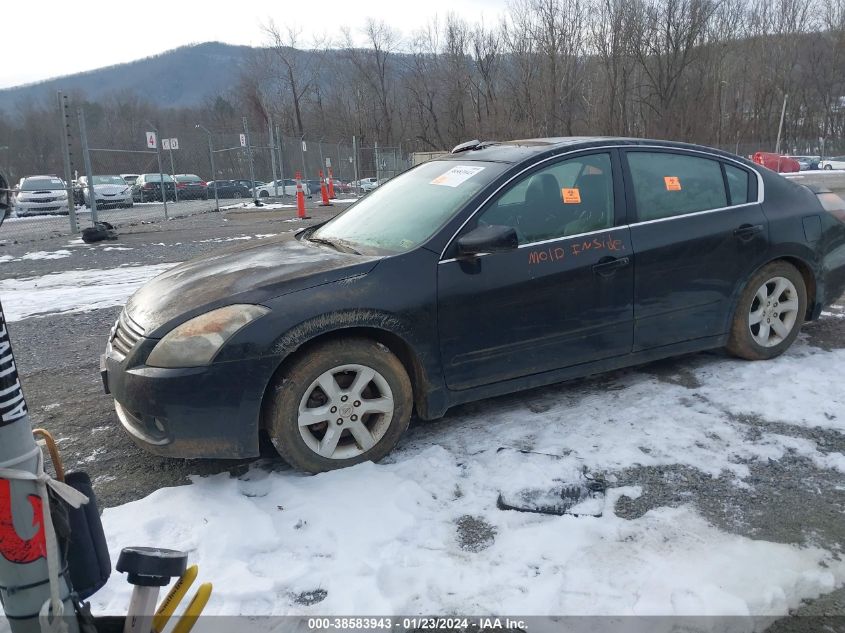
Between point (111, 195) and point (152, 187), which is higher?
point (152, 187)

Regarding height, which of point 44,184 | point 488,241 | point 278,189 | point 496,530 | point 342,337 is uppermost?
point 44,184

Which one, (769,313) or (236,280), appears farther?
(769,313)

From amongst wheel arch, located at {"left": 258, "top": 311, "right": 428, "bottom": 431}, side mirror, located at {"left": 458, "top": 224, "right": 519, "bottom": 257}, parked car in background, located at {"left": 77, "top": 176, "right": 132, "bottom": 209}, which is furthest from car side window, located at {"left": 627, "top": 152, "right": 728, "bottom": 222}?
parked car in background, located at {"left": 77, "top": 176, "right": 132, "bottom": 209}

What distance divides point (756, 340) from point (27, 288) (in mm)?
8335

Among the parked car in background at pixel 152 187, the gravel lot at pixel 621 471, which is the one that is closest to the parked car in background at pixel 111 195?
the parked car in background at pixel 152 187

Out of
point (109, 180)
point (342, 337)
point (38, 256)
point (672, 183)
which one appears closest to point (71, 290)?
point (38, 256)

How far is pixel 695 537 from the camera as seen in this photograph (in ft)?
8.45

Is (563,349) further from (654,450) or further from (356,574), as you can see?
(356,574)

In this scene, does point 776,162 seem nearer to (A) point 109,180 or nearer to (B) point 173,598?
(A) point 109,180

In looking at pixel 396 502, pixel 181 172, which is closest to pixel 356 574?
pixel 396 502

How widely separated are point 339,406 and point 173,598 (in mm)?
1512

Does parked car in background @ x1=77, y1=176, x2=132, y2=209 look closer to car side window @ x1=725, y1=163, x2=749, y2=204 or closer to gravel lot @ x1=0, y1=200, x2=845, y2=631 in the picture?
gravel lot @ x1=0, y1=200, x2=845, y2=631

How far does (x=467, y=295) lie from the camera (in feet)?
11.1

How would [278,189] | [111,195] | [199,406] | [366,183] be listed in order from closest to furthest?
[199,406] → [111,195] → [278,189] → [366,183]
